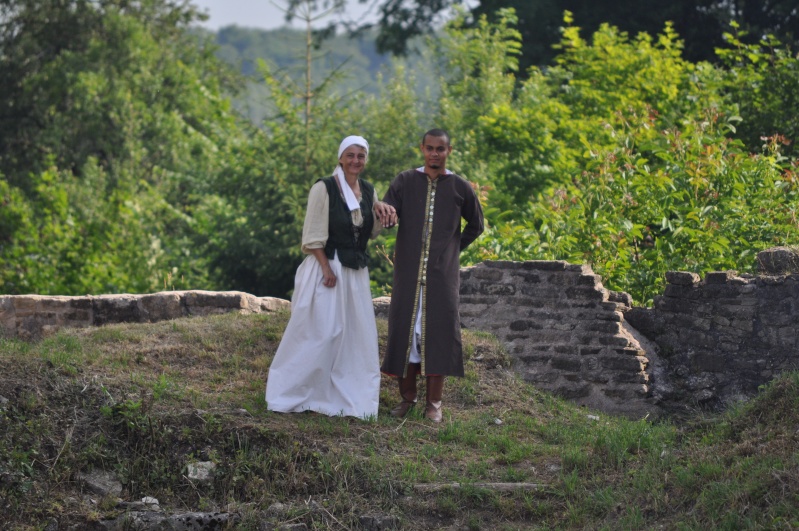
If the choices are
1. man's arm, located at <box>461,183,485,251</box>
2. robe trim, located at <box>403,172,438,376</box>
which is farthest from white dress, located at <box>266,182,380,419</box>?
man's arm, located at <box>461,183,485,251</box>

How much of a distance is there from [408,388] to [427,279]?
0.69 metres

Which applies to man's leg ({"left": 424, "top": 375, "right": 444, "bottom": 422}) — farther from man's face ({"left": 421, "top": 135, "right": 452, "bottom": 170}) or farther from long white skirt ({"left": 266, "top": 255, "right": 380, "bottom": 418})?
man's face ({"left": 421, "top": 135, "right": 452, "bottom": 170})

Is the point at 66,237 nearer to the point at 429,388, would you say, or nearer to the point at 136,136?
the point at 136,136

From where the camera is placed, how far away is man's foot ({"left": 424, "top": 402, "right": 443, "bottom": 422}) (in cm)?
691

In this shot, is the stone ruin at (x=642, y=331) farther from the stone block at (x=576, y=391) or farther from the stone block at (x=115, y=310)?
the stone block at (x=115, y=310)

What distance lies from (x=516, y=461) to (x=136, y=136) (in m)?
20.4

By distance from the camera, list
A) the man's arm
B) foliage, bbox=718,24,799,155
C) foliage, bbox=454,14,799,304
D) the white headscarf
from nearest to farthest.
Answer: the white headscarf → the man's arm → foliage, bbox=454,14,799,304 → foliage, bbox=718,24,799,155

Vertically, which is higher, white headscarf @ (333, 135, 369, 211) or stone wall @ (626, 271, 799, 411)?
white headscarf @ (333, 135, 369, 211)

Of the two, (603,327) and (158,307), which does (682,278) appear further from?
(158,307)

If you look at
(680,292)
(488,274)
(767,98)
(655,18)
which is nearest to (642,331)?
(680,292)

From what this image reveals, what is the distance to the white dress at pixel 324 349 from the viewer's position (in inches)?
268

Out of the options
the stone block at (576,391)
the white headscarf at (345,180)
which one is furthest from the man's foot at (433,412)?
the stone block at (576,391)

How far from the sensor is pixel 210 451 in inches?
234

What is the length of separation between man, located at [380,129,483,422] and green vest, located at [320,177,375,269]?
0.21 m
